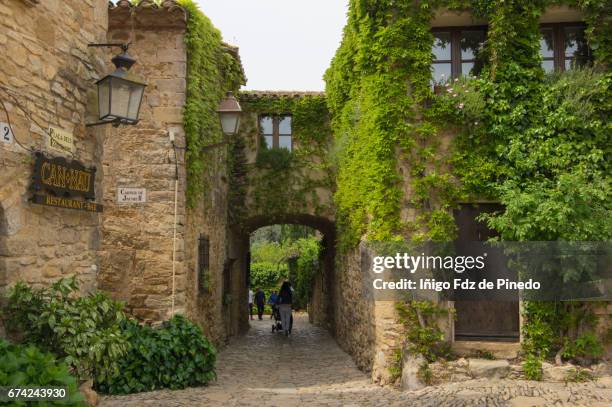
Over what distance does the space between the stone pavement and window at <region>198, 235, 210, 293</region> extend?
1.32 meters

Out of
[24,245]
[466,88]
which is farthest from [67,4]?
[466,88]

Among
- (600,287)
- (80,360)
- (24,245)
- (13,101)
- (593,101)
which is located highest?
(593,101)

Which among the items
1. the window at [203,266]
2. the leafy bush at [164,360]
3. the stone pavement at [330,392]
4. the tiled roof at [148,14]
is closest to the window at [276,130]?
the window at [203,266]

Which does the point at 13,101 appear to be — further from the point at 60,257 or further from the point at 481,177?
the point at 481,177

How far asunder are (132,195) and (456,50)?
16.4ft

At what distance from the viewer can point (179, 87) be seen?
8.18 metres

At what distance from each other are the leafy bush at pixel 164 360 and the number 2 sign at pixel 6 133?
259cm

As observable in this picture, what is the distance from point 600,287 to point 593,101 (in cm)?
239

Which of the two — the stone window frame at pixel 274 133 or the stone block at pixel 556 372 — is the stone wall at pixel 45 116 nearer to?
the stone block at pixel 556 372

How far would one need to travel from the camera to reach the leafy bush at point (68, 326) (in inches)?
175

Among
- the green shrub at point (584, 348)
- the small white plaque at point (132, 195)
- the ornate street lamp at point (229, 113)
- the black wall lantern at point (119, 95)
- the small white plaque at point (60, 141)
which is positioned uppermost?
the ornate street lamp at point (229, 113)

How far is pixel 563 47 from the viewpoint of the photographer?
782 cm

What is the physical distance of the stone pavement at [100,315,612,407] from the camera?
5730 millimetres

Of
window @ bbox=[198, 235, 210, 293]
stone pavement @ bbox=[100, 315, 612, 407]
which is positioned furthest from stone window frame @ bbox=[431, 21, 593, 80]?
window @ bbox=[198, 235, 210, 293]
